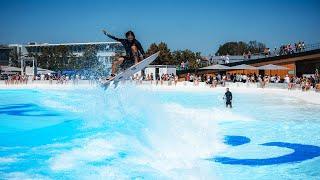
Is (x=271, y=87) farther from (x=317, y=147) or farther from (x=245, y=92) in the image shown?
(x=317, y=147)

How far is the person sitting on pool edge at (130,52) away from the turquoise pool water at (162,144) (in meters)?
2.53

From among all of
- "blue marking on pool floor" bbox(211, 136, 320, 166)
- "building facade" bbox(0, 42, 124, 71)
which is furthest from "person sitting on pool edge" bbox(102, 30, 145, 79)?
"building facade" bbox(0, 42, 124, 71)

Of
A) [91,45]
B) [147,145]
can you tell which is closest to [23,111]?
[147,145]

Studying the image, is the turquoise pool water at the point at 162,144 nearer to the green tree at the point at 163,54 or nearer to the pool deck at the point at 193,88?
the pool deck at the point at 193,88

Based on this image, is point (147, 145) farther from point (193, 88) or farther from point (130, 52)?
point (193, 88)

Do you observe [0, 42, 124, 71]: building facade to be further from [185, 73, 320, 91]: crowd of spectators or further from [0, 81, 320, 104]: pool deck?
[185, 73, 320, 91]: crowd of spectators

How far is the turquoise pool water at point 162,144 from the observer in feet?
32.2

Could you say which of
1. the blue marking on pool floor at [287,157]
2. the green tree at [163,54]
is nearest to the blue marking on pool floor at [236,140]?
the blue marking on pool floor at [287,157]

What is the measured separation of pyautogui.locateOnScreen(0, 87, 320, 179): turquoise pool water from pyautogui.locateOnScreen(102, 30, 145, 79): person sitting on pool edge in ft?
8.29

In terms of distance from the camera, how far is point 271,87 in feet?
116

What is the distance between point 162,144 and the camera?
12492 millimetres

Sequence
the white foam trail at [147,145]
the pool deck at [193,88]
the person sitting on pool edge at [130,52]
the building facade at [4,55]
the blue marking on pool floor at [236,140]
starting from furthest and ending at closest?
the building facade at [4,55], the pool deck at [193,88], the person sitting on pool edge at [130,52], the blue marking on pool floor at [236,140], the white foam trail at [147,145]

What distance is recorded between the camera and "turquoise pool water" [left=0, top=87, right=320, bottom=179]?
9.80 meters

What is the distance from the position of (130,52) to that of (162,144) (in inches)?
153
